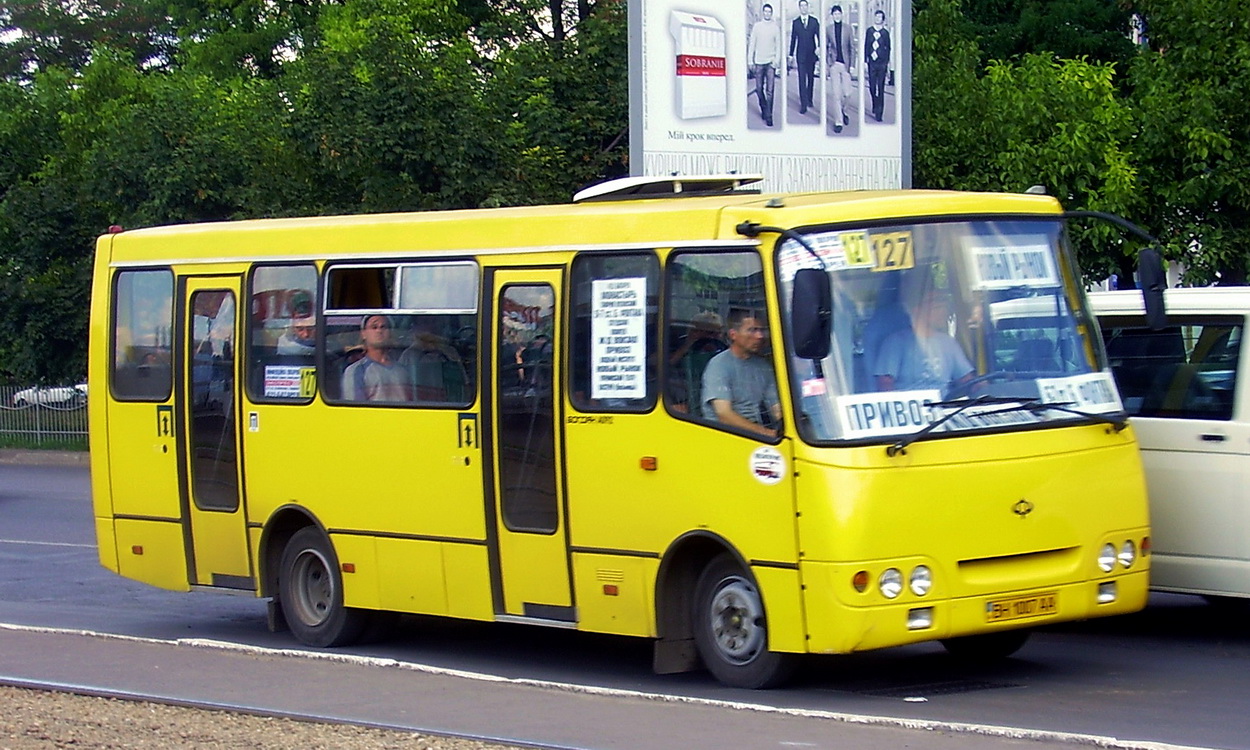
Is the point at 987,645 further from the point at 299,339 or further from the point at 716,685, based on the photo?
the point at 299,339

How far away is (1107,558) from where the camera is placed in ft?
30.4

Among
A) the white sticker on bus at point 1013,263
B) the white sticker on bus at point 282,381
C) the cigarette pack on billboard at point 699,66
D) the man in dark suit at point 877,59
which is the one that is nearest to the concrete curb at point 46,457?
the cigarette pack on billboard at point 699,66

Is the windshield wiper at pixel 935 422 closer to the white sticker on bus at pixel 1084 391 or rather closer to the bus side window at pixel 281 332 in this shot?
the white sticker on bus at pixel 1084 391

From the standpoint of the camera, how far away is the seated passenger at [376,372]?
11180 mm

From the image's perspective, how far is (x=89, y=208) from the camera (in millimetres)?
33688

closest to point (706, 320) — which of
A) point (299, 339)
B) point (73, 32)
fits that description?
point (299, 339)

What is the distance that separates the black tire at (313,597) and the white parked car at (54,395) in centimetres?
2451

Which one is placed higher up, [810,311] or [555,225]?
[555,225]

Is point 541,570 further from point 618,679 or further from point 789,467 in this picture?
point 789,467

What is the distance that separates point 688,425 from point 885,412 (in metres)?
1.11

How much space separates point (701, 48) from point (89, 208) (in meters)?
17.4

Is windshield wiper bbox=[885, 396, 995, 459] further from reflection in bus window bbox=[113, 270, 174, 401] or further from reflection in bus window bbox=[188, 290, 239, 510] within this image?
reflection in bus window bbox=[113, 270, 174, 401]

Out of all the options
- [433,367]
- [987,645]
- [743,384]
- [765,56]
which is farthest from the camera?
[765,56]

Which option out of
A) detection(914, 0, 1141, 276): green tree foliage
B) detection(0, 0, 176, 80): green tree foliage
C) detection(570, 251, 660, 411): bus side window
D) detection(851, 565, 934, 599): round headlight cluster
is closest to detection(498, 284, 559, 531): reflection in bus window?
detection(570, 251, 660, 411): bus side window
